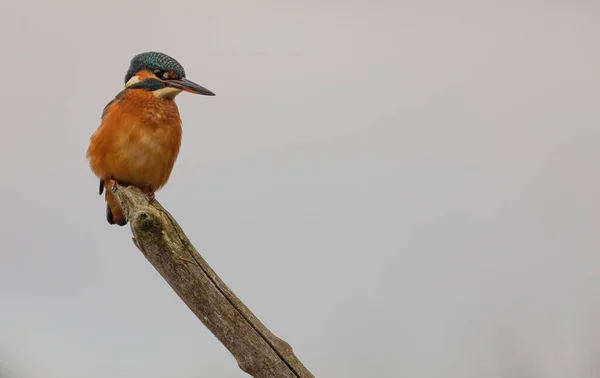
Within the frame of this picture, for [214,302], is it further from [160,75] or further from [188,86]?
[160,75]

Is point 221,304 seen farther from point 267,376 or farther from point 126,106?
point 126,106

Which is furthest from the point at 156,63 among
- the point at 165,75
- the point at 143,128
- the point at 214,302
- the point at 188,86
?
the point at 214,302

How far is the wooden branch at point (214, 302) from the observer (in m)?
3.44

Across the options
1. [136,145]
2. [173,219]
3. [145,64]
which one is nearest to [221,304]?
[173,219]

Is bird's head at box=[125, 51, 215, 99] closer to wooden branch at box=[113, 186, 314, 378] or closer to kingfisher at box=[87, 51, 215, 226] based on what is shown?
kingfisher at box=[87, 51, 215, 226]

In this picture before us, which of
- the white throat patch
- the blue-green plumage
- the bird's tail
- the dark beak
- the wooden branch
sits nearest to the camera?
the wooden branch

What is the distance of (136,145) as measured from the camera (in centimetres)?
493

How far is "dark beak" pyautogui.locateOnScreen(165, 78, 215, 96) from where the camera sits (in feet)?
15.6

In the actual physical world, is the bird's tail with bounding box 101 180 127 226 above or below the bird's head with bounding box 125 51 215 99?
below

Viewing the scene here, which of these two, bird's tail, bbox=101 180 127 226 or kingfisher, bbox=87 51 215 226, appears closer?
kingfisher, bbox=87 51 215 226

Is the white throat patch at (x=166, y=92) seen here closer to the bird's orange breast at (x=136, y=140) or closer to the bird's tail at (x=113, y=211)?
the bird's orange breast at (x=136, y=140)

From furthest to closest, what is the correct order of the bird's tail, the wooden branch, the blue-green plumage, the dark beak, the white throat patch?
the bird's tail → the white throat patch → the blue-green plumage → the dark beak → the wooden branch

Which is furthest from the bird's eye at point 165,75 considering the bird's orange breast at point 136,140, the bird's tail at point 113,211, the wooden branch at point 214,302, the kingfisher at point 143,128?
the wooden branch at point 214,302

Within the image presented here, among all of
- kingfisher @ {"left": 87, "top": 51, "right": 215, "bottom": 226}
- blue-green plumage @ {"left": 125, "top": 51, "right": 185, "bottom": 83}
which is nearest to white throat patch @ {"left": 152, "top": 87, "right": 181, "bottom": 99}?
kingfisher @ {"left": 87, "top": 51, "right": 215, "bottom": 226}
